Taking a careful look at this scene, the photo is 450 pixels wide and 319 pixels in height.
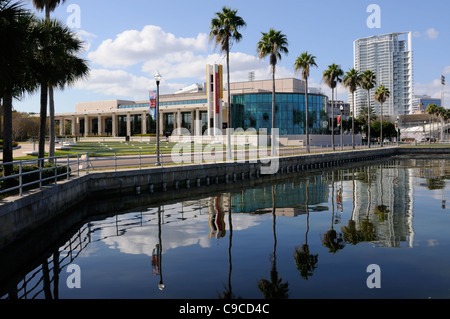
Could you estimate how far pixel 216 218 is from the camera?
18562 mm

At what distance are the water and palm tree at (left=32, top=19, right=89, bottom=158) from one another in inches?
272

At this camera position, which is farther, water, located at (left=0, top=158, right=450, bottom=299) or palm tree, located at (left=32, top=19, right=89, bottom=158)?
palm tree, located at (left=32, top=19, right=89, bottom=158)

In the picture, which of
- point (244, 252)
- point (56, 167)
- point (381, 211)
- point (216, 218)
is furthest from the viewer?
point (381, 211)

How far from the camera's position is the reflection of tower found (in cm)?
1544

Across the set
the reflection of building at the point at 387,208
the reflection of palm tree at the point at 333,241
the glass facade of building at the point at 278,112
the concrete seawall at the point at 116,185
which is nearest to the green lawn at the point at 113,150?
the concrete seawall at the point at 116,185

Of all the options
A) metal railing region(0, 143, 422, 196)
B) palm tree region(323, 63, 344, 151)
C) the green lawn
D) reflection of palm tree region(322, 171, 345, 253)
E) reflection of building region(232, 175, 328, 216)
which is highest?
palm tree region(323, 63, 344, 151)

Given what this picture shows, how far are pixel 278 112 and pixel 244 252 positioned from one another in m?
78.0

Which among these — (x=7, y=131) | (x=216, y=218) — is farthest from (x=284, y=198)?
(x=7, y=131)

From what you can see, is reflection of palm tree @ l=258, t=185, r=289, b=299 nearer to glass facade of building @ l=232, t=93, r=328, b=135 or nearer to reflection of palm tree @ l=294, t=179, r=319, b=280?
reflection of palm tree @ l=294, t=179, r=319, b=280

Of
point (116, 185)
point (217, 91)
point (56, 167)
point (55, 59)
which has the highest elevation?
point (217, 91)

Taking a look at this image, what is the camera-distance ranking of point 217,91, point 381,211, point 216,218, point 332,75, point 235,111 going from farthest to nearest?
point 235,111 < point 217,91 < point 332,75 < point 381,211 < point 216,218

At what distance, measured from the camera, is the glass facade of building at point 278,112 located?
88.2 meters

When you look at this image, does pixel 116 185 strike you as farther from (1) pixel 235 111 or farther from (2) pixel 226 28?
(1) pixel 235 111

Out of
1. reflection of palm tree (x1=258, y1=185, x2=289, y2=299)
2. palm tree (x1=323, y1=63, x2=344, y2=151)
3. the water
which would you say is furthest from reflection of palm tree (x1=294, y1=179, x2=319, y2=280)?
palm tree (x1=323, y1=63, x2=344, y2=151)
